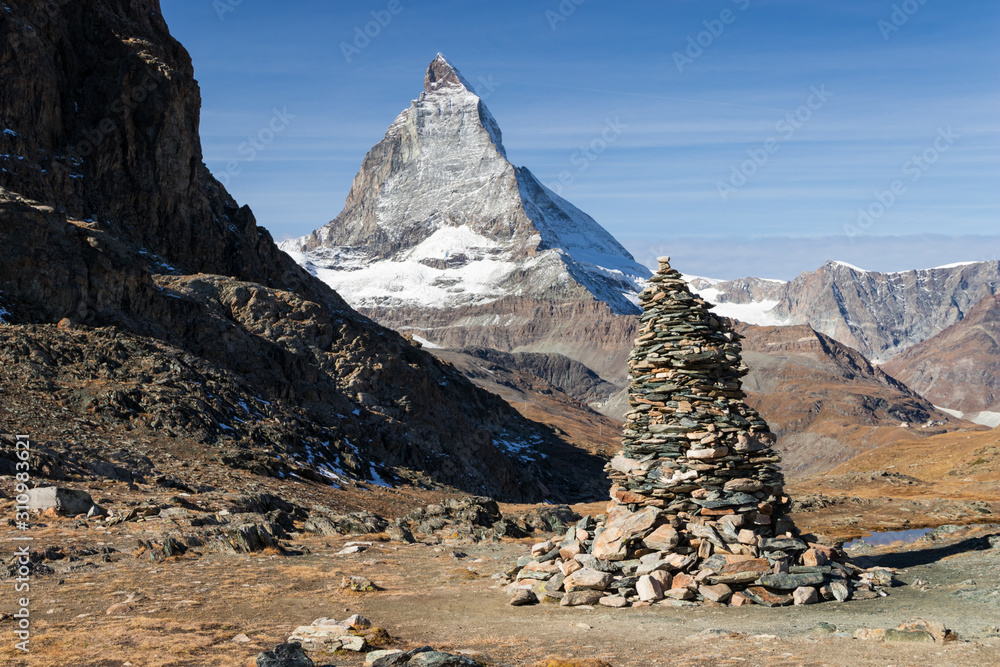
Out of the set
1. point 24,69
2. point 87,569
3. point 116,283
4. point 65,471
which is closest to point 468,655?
point 87,569

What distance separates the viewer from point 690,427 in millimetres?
16266

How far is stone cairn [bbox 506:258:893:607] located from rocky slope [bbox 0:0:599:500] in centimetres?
2166

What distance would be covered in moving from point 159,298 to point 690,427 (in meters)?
37.3

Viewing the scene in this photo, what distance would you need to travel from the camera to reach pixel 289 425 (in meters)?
42.1

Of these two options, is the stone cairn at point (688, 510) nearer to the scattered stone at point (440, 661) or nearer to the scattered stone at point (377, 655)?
the scattered stone at point (377, 655)

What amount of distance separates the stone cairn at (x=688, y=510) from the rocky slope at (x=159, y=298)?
21660 millimetres

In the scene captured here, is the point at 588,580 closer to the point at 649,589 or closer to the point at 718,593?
the point at 649,589

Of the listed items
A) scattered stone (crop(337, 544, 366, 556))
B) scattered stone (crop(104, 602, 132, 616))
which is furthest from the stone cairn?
scattered stone (crop(104, 602, 132, 616))

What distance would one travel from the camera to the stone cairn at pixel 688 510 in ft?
46.7

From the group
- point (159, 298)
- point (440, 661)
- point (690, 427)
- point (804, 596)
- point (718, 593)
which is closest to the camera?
point (440, 661)

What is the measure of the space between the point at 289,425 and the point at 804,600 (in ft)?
107

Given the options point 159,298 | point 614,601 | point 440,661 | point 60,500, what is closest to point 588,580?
point 614,601

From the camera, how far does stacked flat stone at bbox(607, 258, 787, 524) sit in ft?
51.9

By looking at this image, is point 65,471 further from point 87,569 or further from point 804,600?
point 804,600
